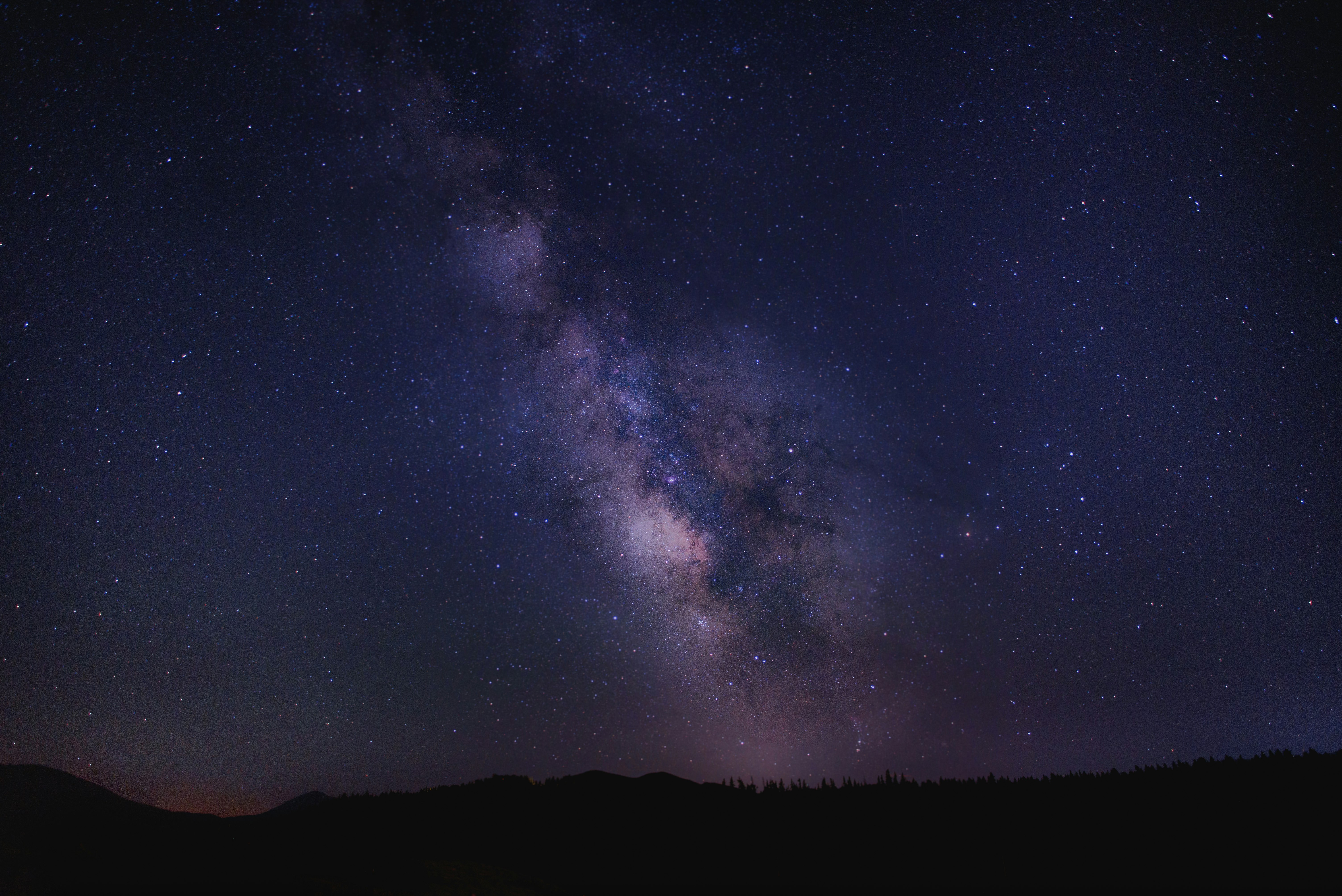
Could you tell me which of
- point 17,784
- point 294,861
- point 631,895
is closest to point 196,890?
Result: point 294,861

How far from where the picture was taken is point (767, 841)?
1669 cm

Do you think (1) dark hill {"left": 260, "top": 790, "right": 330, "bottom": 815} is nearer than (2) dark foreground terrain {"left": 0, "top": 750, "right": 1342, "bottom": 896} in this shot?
No

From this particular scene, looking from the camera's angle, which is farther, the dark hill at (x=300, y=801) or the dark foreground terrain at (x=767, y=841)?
the dark hill at (x=300, y=801)

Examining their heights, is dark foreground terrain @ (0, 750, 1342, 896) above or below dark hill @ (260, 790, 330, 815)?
above

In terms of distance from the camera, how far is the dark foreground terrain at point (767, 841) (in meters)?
10.9

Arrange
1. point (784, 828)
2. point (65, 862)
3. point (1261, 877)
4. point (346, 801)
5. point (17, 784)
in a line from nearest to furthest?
1. point (1261, 877)
2. point (65, 862)
3. point (784, 828)
4. point (346, 801)
5. point (17, 784)

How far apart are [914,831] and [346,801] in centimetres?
2286

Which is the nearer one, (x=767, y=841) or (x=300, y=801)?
(x=767, y=841)

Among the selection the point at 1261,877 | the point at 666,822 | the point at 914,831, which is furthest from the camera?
the point at 666,822

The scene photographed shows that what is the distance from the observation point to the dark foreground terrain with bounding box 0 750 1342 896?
1088 centimetres

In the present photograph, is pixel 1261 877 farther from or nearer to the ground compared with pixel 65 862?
nearer to the ground

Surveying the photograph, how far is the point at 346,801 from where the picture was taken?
24.5 metres

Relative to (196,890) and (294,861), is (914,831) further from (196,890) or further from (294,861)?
(196,890)

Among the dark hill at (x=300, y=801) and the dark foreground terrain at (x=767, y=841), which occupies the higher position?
the dark foreground terrain at (x=767, y=841)
